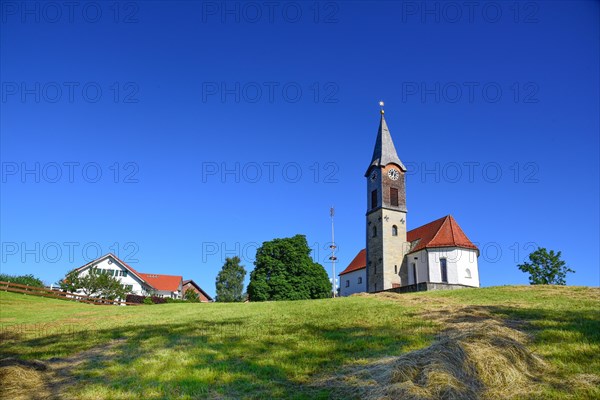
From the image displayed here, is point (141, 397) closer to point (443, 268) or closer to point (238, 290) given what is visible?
point (443, 268)

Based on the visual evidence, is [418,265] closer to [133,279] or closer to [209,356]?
[209,356]

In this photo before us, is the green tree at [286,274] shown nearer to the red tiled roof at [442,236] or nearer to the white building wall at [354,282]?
the white building wall at [354,282]

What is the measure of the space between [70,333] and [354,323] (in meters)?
11.2

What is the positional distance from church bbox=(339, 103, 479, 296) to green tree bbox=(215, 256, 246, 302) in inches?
1387

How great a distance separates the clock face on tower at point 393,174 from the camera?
5072cm

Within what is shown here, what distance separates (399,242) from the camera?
Answer: 4828 centimetres

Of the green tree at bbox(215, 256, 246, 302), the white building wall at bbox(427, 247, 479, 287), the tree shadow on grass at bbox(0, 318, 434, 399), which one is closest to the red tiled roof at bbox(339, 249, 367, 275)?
the white building wall at bbox(427, 247, 479, 287)

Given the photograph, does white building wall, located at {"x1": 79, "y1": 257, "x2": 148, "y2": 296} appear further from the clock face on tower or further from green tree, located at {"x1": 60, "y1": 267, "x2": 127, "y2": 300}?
the clock face on tower

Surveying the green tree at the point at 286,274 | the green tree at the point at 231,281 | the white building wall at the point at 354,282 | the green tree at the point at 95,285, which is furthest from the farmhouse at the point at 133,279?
the white building wall at the point at 354,282

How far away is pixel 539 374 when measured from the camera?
745cm

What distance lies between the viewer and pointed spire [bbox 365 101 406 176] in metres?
51.1

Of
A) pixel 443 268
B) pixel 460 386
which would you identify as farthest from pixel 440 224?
pixel 460 386

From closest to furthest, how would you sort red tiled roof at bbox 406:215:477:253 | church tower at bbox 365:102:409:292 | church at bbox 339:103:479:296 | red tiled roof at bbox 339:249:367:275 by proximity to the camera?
church at bbox 339:103:479:296 < red tiled roof at bbox 406:215:477:253 < church tower at bbox 365:102:409:292 < red tiled roof at bbox 339:249:367:275

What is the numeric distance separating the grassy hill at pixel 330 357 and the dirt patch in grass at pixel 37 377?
1.1 inches
